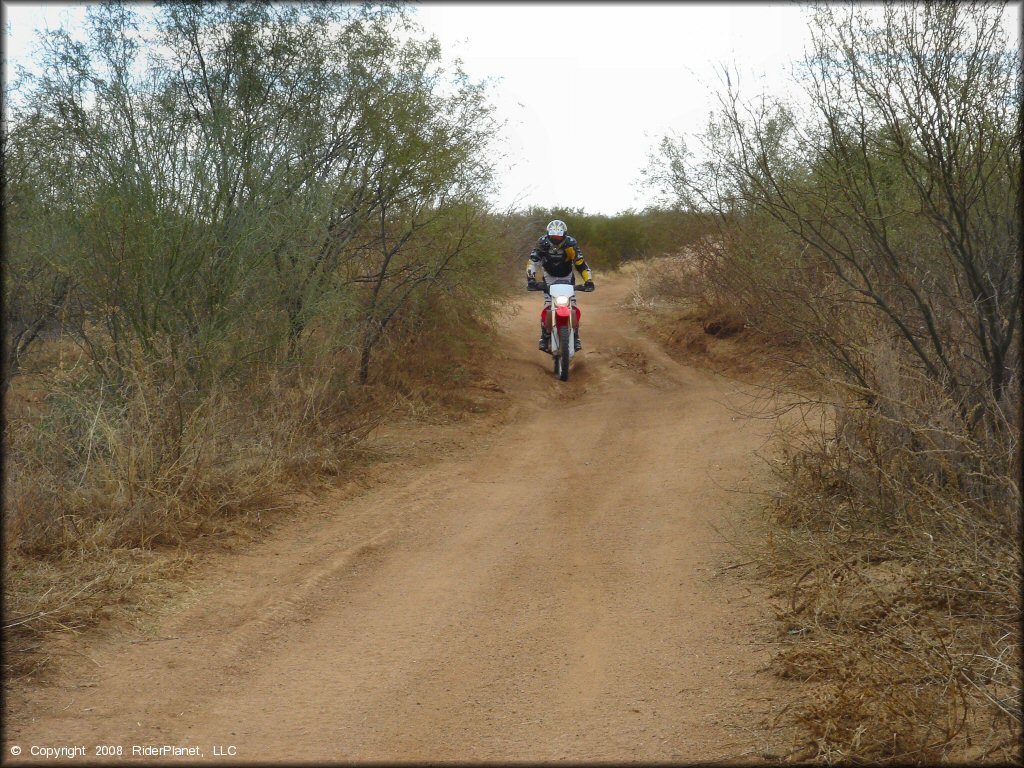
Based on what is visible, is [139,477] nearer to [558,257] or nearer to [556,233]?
[558,257]

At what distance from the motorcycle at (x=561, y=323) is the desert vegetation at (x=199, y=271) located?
6.09 feet

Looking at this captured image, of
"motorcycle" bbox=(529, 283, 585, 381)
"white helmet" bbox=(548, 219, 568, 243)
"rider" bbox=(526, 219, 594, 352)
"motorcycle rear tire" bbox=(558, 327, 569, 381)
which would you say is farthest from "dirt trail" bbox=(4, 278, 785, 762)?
"white helmet" bbox=(548, 219, 568, 243)

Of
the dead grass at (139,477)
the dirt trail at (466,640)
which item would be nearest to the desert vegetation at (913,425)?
the dirt trail at (466,640)

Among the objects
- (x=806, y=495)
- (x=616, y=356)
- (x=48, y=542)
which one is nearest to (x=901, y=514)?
(x=806, y=495)

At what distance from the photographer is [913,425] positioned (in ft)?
19.0

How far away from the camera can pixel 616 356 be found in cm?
1730

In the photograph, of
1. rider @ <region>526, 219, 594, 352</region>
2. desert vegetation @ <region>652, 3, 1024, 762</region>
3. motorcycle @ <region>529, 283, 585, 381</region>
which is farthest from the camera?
rider @ <region>526, 219, 594, 352</region>

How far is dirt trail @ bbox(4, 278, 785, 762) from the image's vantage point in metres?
4.30

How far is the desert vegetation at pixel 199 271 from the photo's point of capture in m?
6.96

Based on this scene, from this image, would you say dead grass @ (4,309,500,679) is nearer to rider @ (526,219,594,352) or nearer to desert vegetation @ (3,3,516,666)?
desert vegetation @ (3,3,516,666)

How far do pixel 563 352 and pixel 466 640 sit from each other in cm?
1032

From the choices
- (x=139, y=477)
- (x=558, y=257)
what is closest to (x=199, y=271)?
(x=139, y=477)

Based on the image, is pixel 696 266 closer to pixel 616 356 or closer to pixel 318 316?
pixel 616 356

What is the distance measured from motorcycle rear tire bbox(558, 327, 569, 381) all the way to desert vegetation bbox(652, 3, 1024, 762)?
671 cm
